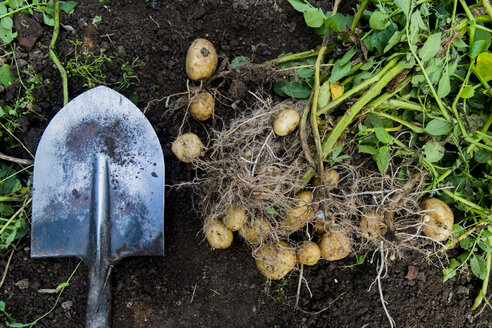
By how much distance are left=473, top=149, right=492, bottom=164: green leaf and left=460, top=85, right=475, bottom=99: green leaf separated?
0.23 meters

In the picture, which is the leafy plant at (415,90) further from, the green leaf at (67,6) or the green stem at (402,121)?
the green leaf at (67,6)

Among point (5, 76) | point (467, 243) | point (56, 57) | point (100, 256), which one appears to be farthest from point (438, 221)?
point (5, 76)

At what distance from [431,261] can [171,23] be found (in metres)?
1.43

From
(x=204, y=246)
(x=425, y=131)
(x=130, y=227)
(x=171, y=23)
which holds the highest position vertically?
(x=171, y=23)

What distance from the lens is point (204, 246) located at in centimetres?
159

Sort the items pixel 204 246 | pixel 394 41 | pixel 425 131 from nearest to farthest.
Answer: pixel 394 41 → pixel 425 131 → pixel 204 246

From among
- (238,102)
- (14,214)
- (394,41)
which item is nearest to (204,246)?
(238,102)

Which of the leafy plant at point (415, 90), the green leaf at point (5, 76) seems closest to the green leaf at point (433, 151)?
the leafy plant at point (415, 90)

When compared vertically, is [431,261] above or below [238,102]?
below

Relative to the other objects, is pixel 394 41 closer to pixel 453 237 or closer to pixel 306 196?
pixel 306 196

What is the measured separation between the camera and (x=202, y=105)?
4.92ft

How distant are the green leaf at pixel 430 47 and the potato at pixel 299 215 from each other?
2.04 feet

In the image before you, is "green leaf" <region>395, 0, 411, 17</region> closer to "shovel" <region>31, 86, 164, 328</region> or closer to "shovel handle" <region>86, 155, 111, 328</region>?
"shovel" <region>31, 86, 164, 328</region>

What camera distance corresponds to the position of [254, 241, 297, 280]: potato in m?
1.43
